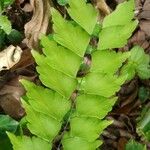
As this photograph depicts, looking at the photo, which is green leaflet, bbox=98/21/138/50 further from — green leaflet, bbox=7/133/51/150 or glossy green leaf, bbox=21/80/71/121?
green leaflet, bbox=7/133/51/150

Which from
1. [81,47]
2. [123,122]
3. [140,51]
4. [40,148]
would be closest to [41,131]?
[40,148]

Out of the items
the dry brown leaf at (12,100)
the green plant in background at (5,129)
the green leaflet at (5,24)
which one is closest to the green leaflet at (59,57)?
the green plant in background at (5,129)

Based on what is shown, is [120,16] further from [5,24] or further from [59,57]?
[5,24]

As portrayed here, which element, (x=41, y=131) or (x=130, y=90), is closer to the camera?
(x=41, y=131)

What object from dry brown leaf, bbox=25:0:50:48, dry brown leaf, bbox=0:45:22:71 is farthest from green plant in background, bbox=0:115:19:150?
dry brown leaf, bbox=25:0:50:48

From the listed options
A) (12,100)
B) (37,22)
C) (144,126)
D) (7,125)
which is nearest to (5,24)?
(37,22)

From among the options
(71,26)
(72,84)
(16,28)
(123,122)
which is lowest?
(123,122)

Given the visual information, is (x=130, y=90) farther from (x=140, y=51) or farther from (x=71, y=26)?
(x=71, y=26)
